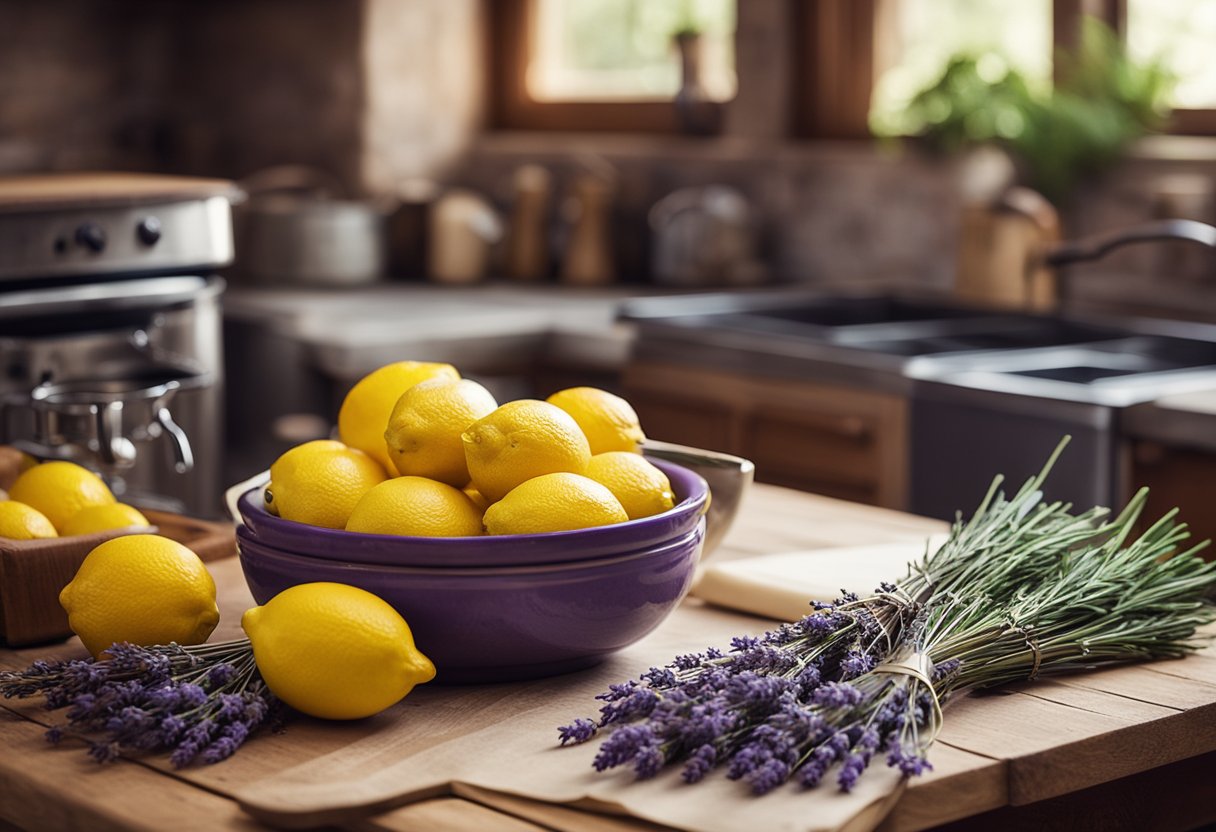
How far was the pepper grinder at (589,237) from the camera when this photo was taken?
397cm

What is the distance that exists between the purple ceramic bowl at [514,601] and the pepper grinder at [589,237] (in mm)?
2894

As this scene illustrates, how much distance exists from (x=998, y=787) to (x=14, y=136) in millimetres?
4023

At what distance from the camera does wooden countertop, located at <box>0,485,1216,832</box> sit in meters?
0.90

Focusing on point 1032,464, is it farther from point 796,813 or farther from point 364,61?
point 364,61

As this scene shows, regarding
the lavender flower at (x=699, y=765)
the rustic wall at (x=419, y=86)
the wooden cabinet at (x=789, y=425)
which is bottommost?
the wooden cabinet at (x=789, y=425)

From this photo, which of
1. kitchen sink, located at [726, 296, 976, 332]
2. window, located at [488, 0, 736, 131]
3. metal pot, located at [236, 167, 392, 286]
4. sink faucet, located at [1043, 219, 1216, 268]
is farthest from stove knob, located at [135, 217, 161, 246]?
sink faucet, located at [1043, 219, 1216, 268]

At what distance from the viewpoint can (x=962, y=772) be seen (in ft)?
3.08

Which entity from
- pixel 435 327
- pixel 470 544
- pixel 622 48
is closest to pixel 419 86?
pixel 622 48

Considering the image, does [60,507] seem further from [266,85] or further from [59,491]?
[266,85]

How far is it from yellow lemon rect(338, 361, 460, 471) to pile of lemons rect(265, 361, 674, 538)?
20 mm

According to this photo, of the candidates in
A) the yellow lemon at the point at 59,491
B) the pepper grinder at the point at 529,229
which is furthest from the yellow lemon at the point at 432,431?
the pepper grinder at the point at 529,229

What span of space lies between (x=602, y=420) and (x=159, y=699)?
41cm

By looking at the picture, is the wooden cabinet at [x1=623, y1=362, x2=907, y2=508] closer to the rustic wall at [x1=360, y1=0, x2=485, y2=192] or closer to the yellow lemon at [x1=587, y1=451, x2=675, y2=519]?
the yellow lemon at [x1=587, y1=451, x2=675, y2=519]

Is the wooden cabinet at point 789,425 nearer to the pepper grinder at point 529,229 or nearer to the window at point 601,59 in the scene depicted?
the pepper grinder at point 529,229
